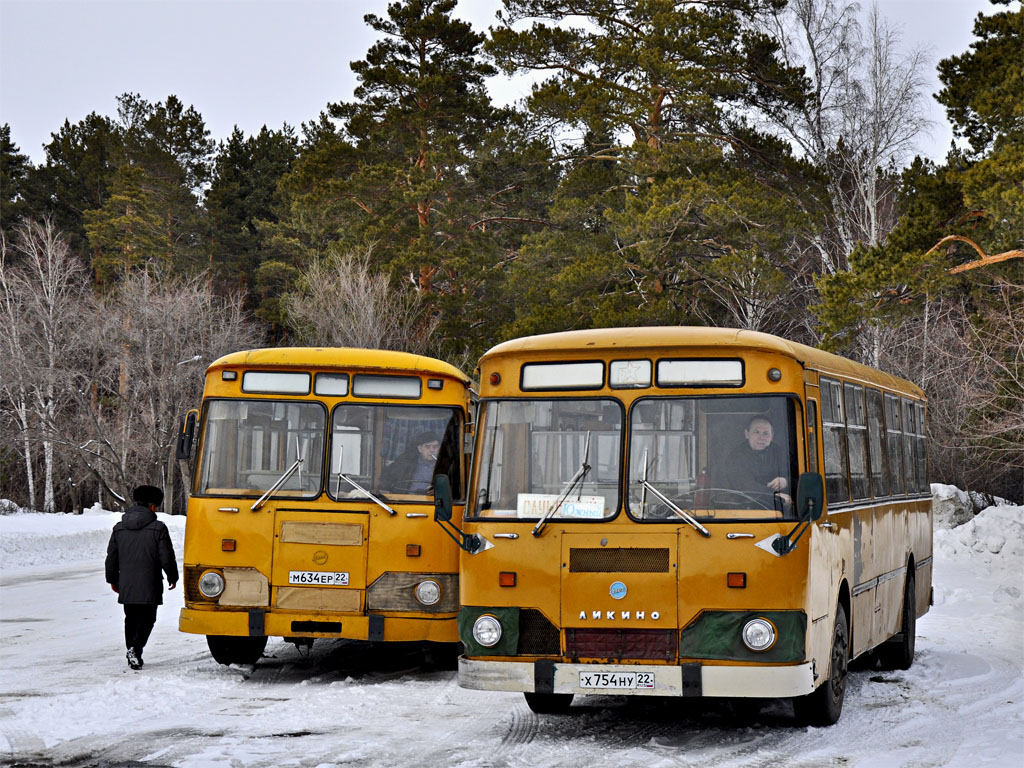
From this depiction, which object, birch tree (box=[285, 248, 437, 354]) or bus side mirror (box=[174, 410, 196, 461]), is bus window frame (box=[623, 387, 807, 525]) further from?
birch tree (box=[285, 248, 437, 354])

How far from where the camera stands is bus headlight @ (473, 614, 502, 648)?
9.14 metres

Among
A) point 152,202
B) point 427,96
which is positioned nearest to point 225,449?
point 427,96

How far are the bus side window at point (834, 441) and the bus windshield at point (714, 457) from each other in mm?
681

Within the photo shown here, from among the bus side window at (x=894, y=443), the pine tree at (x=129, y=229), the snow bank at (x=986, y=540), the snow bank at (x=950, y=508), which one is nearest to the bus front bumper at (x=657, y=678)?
the bus side window at (x=894, y=443)

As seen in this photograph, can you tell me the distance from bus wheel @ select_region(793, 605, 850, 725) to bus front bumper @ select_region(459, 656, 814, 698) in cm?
Answer: 69

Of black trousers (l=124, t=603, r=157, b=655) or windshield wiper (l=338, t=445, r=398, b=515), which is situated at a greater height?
windshield wiper (l=338, t=445, r=398, b=515)

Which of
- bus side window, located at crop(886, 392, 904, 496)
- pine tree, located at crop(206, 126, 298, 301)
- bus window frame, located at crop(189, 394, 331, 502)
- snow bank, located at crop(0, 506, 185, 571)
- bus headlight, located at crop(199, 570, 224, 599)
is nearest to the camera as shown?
bus headlight, located at crop(199, 570, 224, 599)

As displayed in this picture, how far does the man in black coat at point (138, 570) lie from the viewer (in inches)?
508

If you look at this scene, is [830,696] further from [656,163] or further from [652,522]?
[656,163]

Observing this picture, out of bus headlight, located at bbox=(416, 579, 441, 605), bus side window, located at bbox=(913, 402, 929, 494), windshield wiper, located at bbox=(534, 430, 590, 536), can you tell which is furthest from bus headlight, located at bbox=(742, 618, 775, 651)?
bus side window, located at bbox=(913, 402, 929, 494)

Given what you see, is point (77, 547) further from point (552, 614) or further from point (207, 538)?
→ point (552, 614)

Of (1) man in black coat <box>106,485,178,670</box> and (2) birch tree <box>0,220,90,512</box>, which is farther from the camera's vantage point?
(2) birch tree <box>0,220,90,512</box>

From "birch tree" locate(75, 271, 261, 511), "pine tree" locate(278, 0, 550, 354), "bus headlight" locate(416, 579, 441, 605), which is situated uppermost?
"pine tree" locate(278, 0, 550, 354)

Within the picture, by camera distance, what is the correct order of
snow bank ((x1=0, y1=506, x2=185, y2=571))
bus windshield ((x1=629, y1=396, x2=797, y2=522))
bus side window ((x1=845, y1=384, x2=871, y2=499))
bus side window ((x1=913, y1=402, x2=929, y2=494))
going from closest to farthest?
bus windshield ((x1=629, y1=396, x2=797, y2=522))
bus side window ((x1=845, y1=384, x2=871, y2=499))
bus side window ((x1=913, y1=402, x2=929, y2=494))
snow bank ((x1=0, y1=506, x2=185, y2=571))
